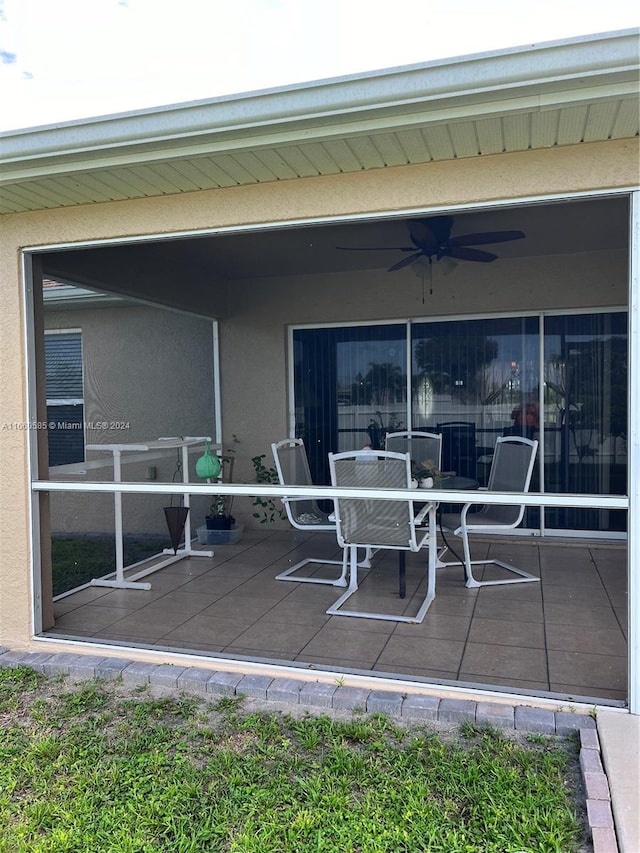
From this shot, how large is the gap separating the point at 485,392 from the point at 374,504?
2.55m

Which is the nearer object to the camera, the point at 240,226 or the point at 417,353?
the point at 240,226

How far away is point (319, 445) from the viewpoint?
652 centimetres

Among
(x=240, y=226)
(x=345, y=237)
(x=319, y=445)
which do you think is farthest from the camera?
(x=319, y=445)

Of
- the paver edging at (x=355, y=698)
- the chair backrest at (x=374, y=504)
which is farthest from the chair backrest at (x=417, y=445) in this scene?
the paver edging at (x=355, y=698)

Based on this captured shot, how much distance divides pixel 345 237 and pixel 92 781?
3.88m

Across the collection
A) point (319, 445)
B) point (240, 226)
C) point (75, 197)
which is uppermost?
point (75, 197)

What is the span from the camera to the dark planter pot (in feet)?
19.8

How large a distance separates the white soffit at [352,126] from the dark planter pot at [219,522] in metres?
3.49

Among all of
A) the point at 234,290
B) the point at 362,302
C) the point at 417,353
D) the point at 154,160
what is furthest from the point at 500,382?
the point at 154,160

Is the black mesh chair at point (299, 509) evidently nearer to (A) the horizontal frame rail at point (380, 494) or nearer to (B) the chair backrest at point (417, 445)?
(B) the chair backrest at point (417, 445)

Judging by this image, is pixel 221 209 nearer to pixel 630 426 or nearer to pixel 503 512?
pixel 630 426

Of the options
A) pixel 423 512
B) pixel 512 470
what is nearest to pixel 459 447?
pixel 512 470

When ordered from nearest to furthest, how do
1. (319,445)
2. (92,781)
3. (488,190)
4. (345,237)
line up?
1. (92,781)
2. (488,190)
3. (345,237)
4. (319,445)

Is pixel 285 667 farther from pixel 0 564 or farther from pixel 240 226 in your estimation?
pixel 240 226
